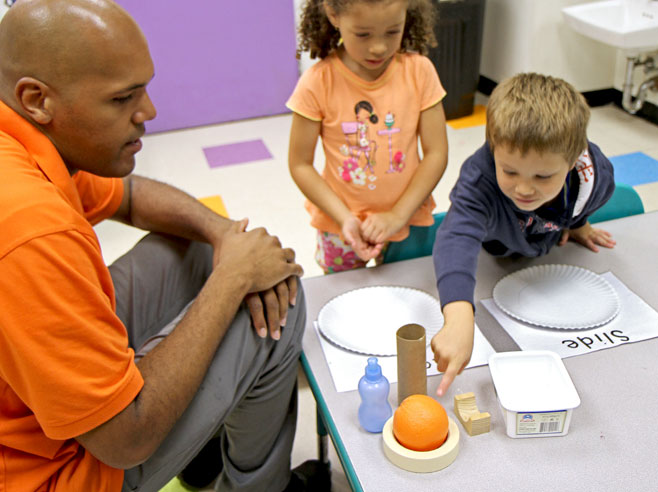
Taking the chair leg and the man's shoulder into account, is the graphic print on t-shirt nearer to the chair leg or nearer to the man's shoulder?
the chair leg

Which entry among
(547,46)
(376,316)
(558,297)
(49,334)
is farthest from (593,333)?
(547,46)

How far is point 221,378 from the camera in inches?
42.9

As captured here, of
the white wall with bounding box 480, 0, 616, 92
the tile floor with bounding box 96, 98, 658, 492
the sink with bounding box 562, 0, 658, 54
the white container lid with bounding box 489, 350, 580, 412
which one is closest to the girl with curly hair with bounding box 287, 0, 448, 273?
the white container lid with bounding box 489, 350, 580, 412

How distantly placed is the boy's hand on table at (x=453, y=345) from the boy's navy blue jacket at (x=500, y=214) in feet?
0.42

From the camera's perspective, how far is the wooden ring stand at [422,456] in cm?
88

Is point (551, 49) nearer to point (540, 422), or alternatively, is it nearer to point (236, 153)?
Result: point (236, 153)

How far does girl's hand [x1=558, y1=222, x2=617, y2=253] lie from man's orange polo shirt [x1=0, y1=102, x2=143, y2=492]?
946mm

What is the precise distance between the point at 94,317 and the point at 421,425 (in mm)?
462

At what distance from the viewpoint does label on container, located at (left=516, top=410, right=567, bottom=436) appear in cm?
91

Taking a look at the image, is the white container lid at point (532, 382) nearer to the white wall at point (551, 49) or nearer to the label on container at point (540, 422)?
the label on container at point (540, 422)

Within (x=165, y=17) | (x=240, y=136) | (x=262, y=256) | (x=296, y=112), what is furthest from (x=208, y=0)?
(x=262, y=256)

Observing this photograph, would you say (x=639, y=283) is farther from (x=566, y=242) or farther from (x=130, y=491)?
(x=130, y=491)

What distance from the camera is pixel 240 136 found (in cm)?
380

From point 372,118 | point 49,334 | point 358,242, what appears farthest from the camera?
point 372,118
